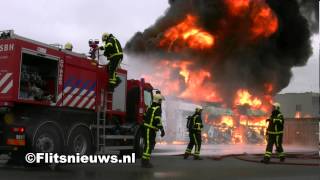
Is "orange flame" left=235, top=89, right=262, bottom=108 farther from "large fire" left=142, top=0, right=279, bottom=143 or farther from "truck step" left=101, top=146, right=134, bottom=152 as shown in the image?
"truck step" left=101, top=146, right=134, bottom=152

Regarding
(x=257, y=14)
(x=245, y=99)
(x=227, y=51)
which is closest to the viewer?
(x=257, y=14)

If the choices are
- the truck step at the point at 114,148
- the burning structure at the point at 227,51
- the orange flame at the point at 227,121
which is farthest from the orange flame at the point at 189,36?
the truck step at the point at 114,148

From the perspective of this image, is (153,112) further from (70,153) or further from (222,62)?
(222,62)

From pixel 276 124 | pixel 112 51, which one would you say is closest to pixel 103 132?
pixel 112 51

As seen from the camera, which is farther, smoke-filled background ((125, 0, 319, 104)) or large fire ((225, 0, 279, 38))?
smoke-filled background ((125, 0, 319, 104))

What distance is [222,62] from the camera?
41.2 metres

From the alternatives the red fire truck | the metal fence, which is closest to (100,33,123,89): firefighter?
the red fire truck

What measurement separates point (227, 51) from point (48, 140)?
3004 cm

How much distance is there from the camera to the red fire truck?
36.7ft

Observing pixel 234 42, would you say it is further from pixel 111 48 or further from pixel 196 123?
pixel 111 48

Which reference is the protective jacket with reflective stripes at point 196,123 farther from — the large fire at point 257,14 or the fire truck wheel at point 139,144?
the large fire at point 257,14

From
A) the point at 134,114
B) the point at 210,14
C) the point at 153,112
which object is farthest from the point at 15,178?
the point at 210,14

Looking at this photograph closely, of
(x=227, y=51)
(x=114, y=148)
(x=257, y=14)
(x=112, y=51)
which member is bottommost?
(x=114, y=148)

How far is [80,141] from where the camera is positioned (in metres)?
12.8
